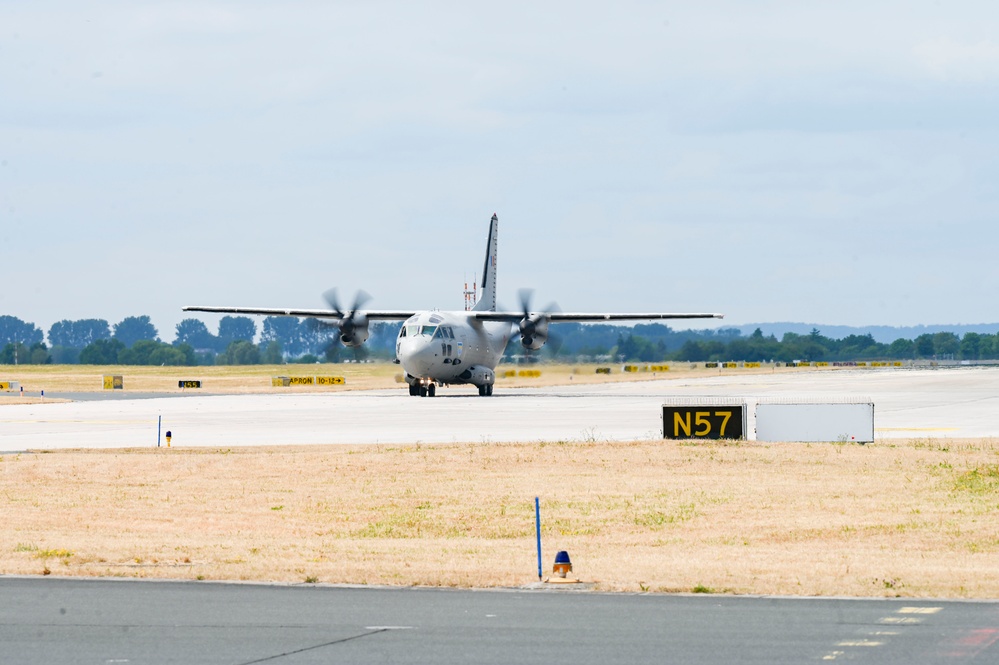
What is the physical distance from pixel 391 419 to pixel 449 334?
19.3 m

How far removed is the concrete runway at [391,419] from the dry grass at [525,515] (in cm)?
526

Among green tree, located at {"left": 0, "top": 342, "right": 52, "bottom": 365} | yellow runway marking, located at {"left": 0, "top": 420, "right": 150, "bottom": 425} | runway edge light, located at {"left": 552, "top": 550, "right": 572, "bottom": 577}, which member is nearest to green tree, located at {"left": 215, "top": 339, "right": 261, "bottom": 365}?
green tree, located at {"left": 0, "top": 342, "right": 52, "bottom": 365}

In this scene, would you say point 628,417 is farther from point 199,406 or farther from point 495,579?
point 495,579

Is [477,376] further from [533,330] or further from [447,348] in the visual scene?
[447,348]

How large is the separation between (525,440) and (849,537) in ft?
58.8

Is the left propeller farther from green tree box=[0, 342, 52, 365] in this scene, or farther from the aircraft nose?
green tree box=[0, 342, 52, 365]

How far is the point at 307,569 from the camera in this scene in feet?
57.8

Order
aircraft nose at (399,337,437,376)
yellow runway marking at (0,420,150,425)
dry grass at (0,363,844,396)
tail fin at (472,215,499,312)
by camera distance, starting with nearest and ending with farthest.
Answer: yellow runway marking at (0,420,150,425) → aircraft nose at (399,337,437,376) → tail fin at (472,215,499,312) → dry grass at (0,363,844,396)

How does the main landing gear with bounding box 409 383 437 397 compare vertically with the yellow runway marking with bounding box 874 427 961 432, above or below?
Result: above

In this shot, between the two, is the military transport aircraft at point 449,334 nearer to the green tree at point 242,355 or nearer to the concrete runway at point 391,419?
the concrete runway at point 391,419

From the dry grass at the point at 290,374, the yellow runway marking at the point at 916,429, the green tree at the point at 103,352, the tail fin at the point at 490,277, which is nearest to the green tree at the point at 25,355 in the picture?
the green tree at the point at 103,352

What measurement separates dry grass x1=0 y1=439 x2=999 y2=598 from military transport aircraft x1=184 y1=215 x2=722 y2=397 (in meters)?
32.3

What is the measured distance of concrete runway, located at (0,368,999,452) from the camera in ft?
133

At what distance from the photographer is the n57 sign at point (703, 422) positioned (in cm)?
3647
